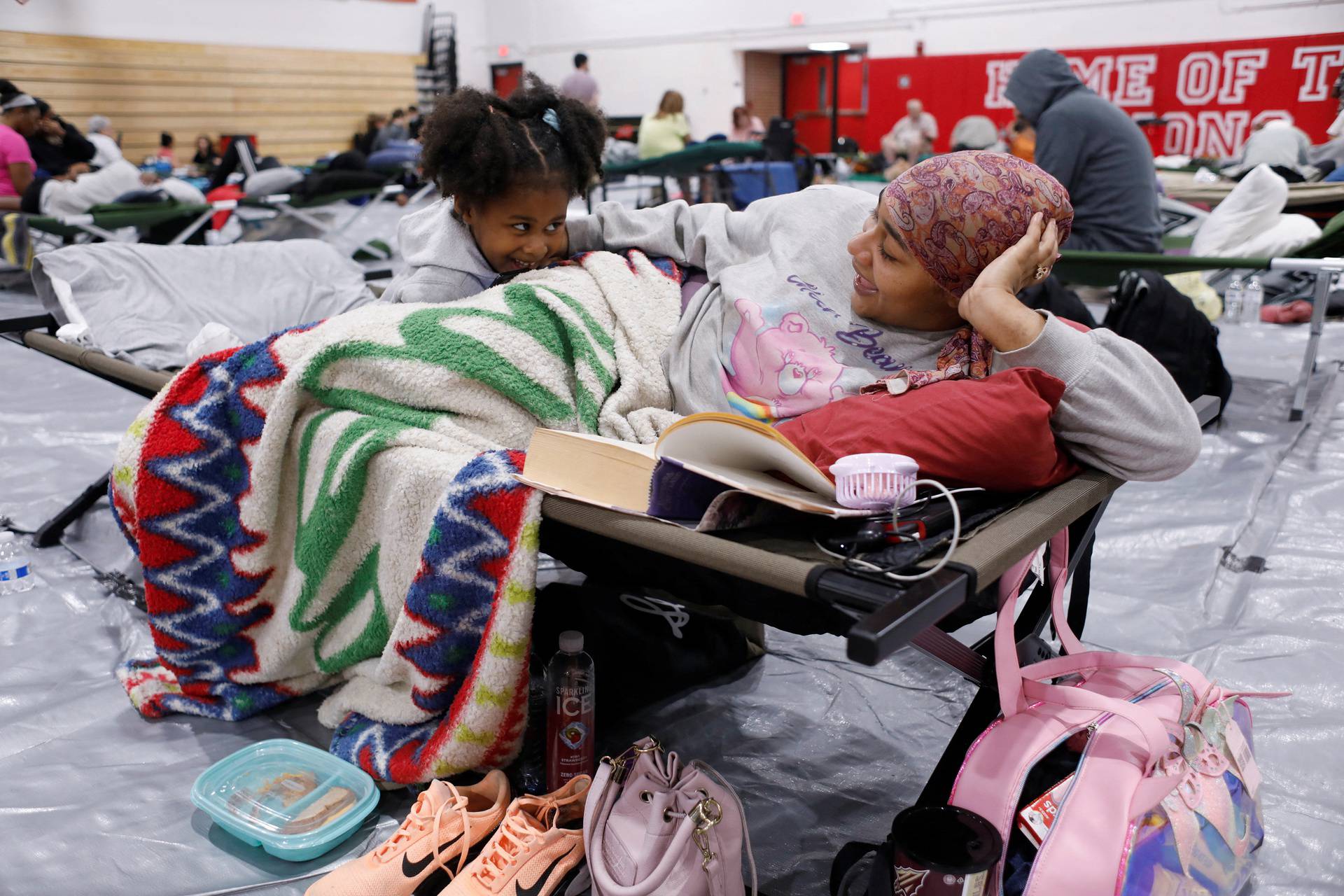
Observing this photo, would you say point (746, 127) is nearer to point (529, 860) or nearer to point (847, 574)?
point (529, 860)

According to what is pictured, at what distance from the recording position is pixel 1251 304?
15.0 feet

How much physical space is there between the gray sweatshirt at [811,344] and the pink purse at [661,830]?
0.52 m

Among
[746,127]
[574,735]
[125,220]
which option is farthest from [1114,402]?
[746,127]

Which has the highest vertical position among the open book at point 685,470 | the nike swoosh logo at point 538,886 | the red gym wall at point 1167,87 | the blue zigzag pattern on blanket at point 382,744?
the red gym wall at point 1167,87

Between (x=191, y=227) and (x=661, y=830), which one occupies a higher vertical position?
(x=191, y=227)

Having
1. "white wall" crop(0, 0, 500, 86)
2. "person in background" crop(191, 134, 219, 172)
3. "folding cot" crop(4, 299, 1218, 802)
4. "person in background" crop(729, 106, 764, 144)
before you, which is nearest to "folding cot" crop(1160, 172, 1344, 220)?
"folding cot" crop(4, 299, 1218, 802)

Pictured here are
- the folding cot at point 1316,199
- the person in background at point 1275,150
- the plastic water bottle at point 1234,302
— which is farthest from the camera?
the person in background at point 1275,150

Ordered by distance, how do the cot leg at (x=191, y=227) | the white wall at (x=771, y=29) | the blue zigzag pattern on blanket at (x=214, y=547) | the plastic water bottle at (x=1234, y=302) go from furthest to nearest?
the white wall at (x=771, y=29) < the cot leg at (x=191, y=227) < the plastic water bottle at (x=1234, y=302) < the blue zigzag pattern on blanket at (x=214, y=547)

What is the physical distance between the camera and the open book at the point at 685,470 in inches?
40.8

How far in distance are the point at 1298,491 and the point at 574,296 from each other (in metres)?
2.19

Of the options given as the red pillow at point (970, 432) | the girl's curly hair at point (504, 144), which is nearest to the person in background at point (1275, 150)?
the girl's curly hair at point (504, 144)

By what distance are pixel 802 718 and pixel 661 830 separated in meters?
0.60

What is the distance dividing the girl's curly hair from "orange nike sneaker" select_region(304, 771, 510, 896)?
0.98 metres

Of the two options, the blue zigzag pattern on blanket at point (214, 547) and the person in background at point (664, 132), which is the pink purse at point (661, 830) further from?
the person in background at point (664, 132)
